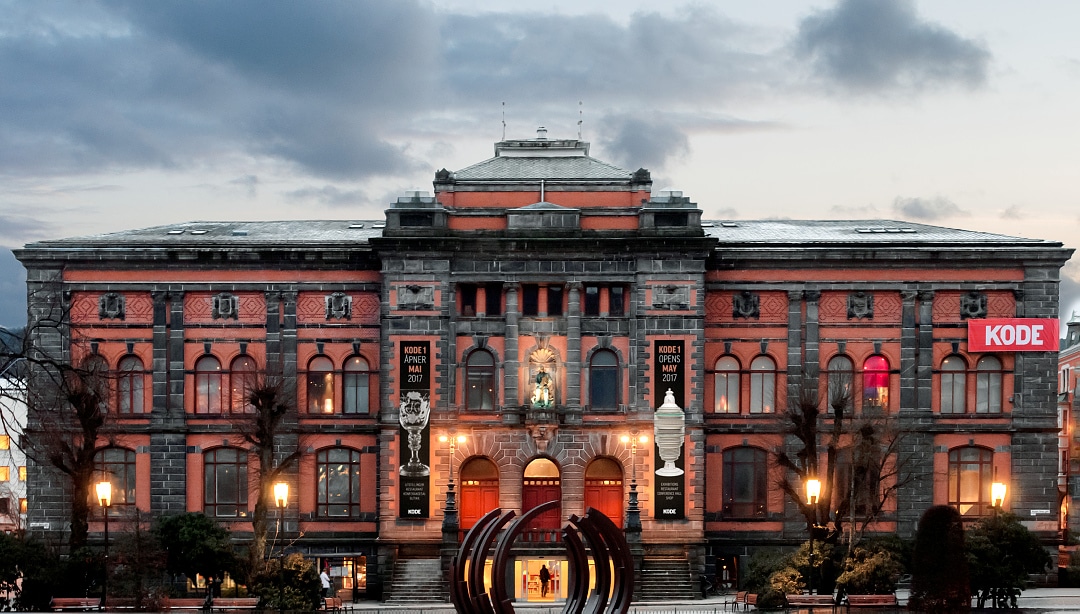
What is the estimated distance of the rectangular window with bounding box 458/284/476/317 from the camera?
215 ft

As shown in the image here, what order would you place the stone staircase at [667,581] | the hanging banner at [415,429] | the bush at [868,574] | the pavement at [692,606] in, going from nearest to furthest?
1. the bush at [868,574]
2. the pavement at [692,606]
3. the stone staircase at [667,581]
4. the hanging banner at [415,429]

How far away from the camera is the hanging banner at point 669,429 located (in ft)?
210

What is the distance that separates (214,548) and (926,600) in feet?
94.3

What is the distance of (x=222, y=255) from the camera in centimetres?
6725

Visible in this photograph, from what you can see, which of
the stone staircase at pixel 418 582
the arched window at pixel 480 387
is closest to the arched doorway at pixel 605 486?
the arched window at pixel 480 387

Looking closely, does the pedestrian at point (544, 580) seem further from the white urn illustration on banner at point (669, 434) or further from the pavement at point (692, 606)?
the white urn illustration on banner at point (669, 434)

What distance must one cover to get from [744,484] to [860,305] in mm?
10415

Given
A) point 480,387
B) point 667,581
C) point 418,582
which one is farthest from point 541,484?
point 667,581

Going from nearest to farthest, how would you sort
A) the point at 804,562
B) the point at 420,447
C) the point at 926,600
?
the point at 926,600
the point at 804,562
the point at 420,447

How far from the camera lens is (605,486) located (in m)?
65.2

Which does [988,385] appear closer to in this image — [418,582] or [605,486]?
[605,486]

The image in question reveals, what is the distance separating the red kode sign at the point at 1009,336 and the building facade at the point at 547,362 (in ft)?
1.68

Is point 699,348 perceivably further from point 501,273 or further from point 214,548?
point 214,548

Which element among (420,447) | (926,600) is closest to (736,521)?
(420,447)
